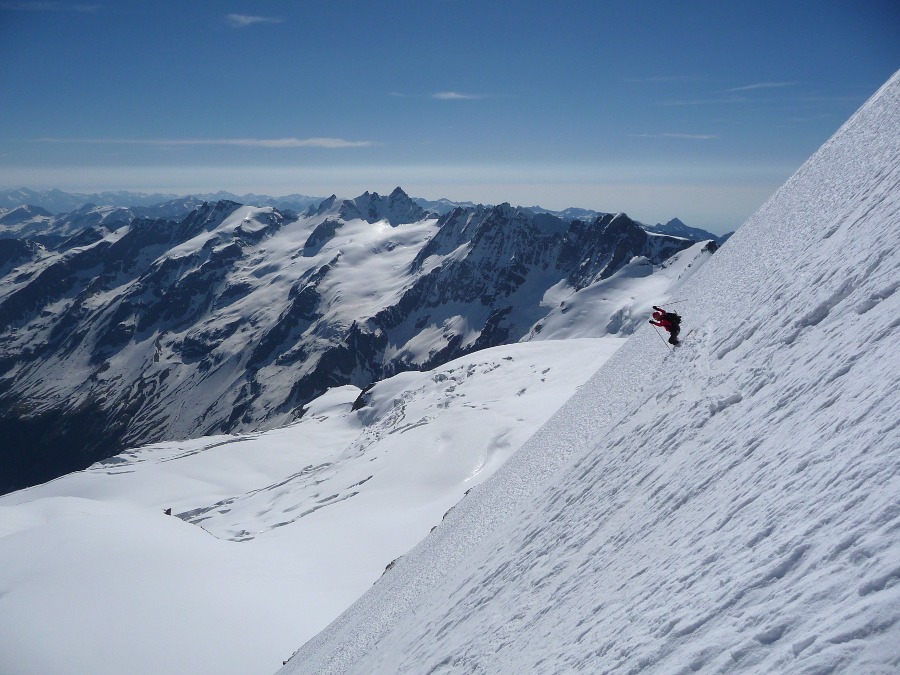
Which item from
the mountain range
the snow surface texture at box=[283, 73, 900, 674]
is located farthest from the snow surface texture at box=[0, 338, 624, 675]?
the snow surface texture at box=[283, 73, 900, 674]

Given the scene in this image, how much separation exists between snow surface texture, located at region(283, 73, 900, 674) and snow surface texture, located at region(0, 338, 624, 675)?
18.8ft

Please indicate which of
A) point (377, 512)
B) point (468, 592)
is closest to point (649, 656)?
point (468, 592)

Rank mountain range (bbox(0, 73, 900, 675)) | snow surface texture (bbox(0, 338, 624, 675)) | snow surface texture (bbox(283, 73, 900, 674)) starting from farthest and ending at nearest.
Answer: snow surface texture (bbox(0, 338, 624, 675))
mountain range (bbox(0, 73, 900, 675))
snow surface texture (bbox(283, 73, 900, 674))

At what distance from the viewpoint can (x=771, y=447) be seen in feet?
26.2

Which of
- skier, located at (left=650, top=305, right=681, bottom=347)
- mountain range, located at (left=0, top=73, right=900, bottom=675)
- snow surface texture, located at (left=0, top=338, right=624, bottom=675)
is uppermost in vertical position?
skier, located at (left=650, top=305, right=681, bottom=347)

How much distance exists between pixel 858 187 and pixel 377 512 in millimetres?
39330

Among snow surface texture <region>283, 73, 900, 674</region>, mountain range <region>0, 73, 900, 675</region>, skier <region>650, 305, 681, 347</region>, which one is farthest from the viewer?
skier <region>650, 305, 681, 347</region>

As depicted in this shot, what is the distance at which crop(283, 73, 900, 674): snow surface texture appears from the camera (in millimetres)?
5227

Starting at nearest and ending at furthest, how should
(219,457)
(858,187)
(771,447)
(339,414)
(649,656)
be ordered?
1. (649,656)
2. (771,447)
3. (858,187)
4. (219,457)
5. (339,414)

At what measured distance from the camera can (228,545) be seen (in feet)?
101

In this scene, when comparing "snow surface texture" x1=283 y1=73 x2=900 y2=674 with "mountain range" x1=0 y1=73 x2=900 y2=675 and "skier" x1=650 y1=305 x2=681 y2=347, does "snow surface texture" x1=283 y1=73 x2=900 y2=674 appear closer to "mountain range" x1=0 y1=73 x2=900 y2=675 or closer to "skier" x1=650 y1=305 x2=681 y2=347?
"mountain range" x1=0 y1=73 x2=900 y2=675

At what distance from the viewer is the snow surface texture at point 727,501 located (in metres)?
5.23

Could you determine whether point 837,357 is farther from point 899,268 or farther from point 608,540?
point 608,540

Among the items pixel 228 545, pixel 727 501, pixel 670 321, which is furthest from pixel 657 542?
pixel 228 545
